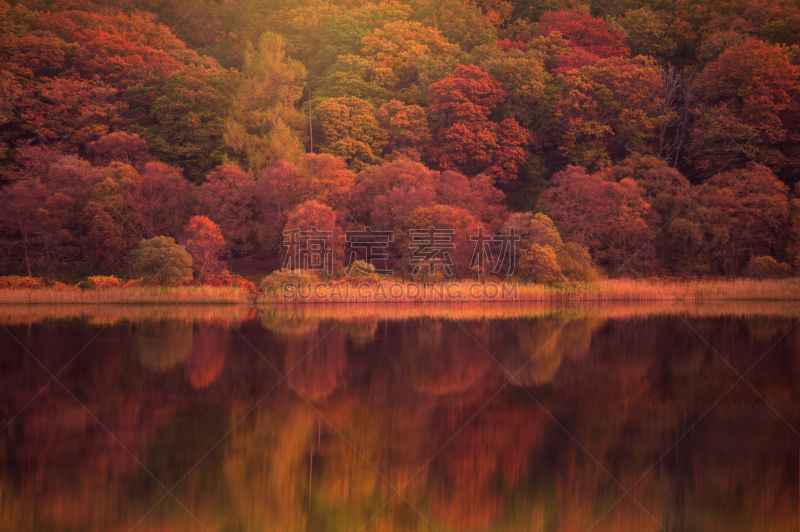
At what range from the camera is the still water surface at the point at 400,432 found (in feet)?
22.3

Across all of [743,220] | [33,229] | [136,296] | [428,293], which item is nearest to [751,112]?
[743,220]

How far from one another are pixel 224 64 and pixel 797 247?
35.9m

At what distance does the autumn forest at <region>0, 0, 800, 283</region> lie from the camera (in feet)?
98.7

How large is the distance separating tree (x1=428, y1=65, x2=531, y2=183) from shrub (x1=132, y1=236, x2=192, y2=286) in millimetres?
14766

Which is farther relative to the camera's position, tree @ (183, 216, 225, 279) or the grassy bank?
tree @ (183, 216, 225, 279)

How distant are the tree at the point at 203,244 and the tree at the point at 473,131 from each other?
12.7 m

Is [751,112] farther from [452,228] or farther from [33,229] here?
[33,229]

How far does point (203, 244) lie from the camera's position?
1113 inches

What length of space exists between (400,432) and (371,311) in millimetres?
13948

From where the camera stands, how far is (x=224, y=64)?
145 ft

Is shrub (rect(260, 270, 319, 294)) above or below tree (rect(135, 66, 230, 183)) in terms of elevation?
below

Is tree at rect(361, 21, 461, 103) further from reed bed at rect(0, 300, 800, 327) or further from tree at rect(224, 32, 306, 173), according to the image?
reed bed at rect(0, 300, 800, 327)

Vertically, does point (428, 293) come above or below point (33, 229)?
below

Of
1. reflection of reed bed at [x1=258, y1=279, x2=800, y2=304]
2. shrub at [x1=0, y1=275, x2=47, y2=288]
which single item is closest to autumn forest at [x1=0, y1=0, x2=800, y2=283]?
reflection of reed bed at [x1=258, y1=279, x2=800, y2=304]
